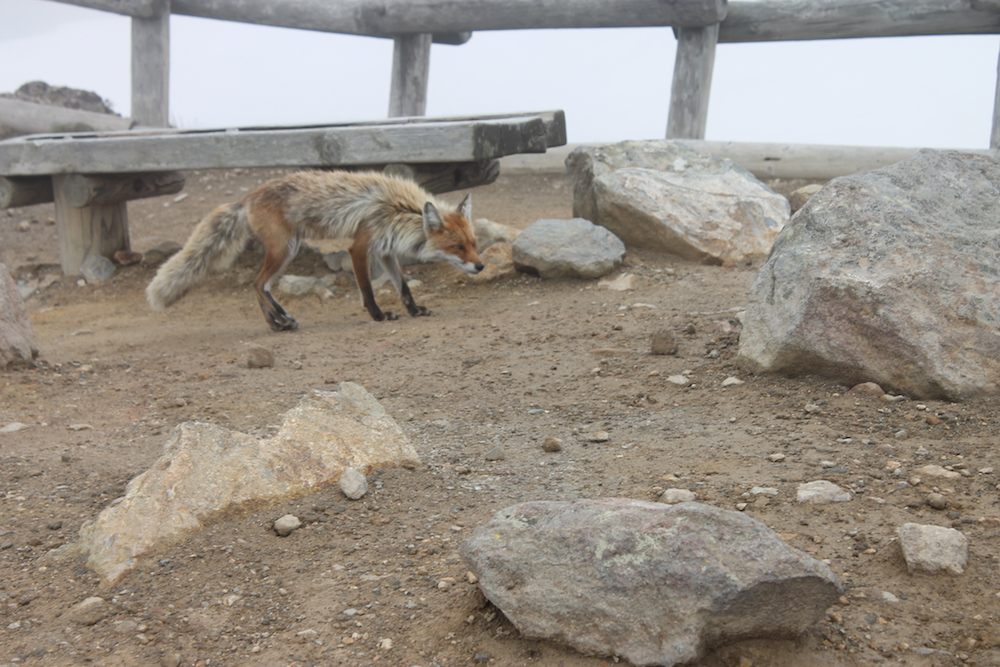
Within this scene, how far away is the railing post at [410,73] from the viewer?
11.3 m

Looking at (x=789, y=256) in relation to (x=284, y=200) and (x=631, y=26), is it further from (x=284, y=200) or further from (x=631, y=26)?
(x=631, y=26)

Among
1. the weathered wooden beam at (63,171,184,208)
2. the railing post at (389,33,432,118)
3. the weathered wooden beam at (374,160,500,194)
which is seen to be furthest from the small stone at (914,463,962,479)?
the railing post at (389,33,432,118)

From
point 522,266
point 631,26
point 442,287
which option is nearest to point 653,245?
point 522,266

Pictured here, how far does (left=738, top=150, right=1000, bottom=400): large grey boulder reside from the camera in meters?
3.25

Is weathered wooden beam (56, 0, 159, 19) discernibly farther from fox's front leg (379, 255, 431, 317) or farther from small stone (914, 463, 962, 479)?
small stone (914, 463, 962, 479)

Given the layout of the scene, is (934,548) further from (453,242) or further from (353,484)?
(453,242)

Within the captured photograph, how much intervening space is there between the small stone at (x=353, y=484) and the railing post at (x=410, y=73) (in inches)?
363

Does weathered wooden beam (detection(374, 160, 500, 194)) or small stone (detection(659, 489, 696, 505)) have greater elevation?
weathered wooden beam (detection(374, 160, 500, 194))

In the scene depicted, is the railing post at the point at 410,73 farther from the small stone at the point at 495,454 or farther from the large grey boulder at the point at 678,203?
the small stone at the point at 495,454

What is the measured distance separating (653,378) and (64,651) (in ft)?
8.82

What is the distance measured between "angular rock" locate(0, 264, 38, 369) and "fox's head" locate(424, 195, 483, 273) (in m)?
2.70

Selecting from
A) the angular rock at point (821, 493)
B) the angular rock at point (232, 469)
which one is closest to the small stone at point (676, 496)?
the angular rock at point (821, 493)

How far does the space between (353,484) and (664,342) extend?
203cm

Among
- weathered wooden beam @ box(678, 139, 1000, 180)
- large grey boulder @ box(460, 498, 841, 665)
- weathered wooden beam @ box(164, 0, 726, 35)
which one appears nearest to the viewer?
large grey boulder @ box(460, 498, 841, 665)
